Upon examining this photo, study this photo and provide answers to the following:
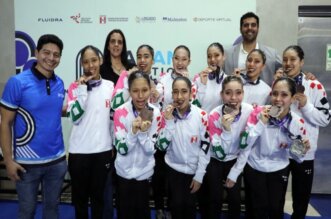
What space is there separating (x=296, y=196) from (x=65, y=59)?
331 centimetres

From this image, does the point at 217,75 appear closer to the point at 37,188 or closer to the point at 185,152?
the point at 185,152

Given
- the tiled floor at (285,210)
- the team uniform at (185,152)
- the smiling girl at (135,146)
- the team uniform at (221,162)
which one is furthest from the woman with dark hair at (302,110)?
the smiling girl at (135,146)

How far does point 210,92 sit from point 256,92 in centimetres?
44

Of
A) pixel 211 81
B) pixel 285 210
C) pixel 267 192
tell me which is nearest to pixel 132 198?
pixel 267 192

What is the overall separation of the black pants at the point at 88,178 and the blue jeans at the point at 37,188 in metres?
0.19

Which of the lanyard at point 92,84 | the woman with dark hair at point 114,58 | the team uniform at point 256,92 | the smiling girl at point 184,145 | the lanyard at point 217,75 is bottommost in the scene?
the smiling girl at point 184,145

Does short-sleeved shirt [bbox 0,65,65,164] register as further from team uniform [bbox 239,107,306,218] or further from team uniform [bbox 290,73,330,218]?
team uniform [bbox 290,73,330,218]

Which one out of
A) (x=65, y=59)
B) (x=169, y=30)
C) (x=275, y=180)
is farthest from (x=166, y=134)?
(x=65, y=59)

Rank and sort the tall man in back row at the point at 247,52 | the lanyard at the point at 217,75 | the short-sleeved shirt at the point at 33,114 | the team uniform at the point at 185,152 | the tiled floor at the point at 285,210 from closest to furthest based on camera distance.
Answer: the short-sleeved shirt at the point at 33,114 < the team uniform at the point at 185,152 < the lanyard at the point at 217,75 < the tall man in back row at the point at 247,52 < the tiled floor at the point at 285,210

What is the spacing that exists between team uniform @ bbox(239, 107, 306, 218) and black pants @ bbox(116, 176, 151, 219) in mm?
917

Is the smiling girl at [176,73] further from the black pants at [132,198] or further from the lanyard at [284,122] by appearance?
the lanyard at [284,122]

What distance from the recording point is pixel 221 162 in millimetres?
3066

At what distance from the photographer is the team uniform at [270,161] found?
2938 millimetres

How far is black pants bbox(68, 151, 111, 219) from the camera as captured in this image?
293cm
